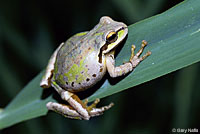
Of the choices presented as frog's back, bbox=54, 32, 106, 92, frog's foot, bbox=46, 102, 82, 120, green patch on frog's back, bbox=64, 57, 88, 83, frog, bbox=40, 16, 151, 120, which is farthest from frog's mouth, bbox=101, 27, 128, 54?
frog's foot, bbox=46, 102, 82, 120

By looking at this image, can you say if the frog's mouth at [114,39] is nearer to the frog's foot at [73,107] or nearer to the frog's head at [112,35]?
the frog's head at [112,35]

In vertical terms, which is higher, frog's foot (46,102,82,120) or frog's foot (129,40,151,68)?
frog's foot (129,40,151,68)

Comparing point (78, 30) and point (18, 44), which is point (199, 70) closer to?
point (78, 30)

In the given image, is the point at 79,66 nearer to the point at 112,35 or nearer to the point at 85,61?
the point at 85,61

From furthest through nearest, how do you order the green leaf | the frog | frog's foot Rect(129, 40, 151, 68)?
1. the frog
2. frog's foot Rect(129, 40, 151, 68)
3. the green leaf

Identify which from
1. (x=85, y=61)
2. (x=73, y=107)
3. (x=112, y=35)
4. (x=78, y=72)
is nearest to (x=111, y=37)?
(x=112, y=35)

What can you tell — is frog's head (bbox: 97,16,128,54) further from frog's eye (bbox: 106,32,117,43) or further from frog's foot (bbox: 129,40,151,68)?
frog's foot (bbox: 129,40,151,68)
